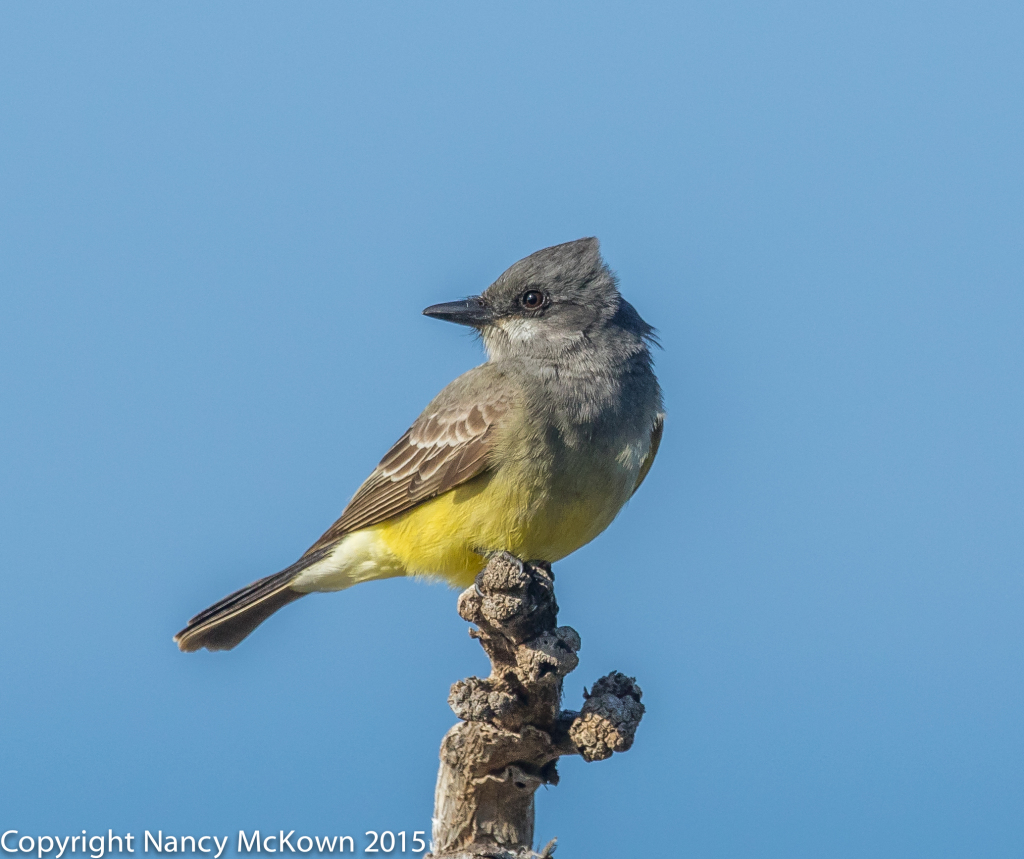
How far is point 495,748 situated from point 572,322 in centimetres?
285

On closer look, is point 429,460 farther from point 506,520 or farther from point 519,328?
point 519,328

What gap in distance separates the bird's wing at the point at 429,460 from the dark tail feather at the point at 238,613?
0.26m

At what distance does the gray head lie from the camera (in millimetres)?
7501

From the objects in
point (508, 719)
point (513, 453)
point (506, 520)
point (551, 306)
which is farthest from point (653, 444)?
point (508, 719)

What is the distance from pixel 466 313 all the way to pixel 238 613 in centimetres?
248

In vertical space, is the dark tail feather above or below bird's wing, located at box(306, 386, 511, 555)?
below

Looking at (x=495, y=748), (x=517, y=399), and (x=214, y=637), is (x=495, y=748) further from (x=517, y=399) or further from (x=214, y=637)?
(x=214, y=637)

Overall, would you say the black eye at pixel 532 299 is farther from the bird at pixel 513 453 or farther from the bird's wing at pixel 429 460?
the bird's wing at pixel 429 460

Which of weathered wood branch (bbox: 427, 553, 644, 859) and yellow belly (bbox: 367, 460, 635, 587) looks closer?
weathered wood branch (bbox: 427, 553, 644, 859)

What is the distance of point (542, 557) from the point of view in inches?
271

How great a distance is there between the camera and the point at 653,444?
25.2 ft

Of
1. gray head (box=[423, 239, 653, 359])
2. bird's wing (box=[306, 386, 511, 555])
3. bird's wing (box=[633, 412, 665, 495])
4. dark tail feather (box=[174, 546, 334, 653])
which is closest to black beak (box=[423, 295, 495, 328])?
gray head (box=[423, 239, 653, 359])

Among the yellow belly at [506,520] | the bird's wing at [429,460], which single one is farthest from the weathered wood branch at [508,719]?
the bird's wing at [429,460]

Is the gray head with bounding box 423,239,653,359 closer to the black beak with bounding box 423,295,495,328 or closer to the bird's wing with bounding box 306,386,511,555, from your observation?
the black beak with bounding box 423,295,495,328
